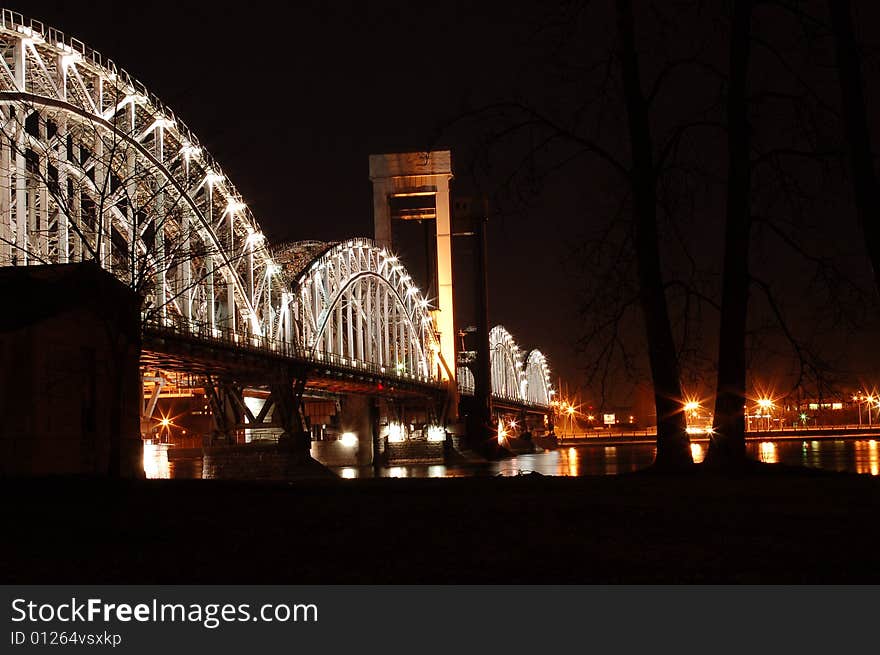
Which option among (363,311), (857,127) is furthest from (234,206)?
(857,127)

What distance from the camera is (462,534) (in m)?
11.2

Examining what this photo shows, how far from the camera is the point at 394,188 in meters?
111

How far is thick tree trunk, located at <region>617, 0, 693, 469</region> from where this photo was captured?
1814cm

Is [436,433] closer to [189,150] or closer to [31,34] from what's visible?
[189,150]

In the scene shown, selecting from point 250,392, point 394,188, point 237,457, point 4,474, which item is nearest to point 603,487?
point 4,474

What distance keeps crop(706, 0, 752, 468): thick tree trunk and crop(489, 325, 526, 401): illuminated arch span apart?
130m

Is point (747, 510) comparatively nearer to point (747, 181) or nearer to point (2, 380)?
point (747, 181)

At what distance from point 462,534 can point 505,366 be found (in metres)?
158

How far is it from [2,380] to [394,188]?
301 feet

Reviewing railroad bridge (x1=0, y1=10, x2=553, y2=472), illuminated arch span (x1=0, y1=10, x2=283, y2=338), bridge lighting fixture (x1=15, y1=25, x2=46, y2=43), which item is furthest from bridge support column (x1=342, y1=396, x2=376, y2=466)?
bridge lighting fixture (x1=15, y1=25, x2=46, y2=43)

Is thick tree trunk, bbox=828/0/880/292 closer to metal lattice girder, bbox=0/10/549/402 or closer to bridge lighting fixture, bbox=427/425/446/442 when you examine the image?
metal lattice girder, bbox=0/10/549/402

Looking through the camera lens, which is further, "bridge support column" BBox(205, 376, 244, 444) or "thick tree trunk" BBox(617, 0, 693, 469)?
"bridge support column" BBox(205, 376, 244, 444)

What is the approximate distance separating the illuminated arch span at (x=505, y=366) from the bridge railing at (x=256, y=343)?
58.9 m

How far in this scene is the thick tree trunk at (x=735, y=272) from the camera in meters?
17.7
